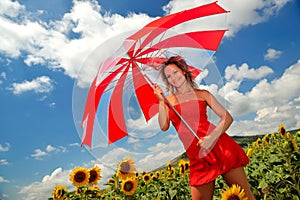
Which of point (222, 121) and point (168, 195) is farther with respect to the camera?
point (168, 195)

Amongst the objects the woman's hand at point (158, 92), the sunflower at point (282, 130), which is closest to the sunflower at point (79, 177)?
the woman's hand at point (158, 92)

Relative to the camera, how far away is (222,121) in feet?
9.91

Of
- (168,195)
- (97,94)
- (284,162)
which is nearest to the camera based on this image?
(97,94)

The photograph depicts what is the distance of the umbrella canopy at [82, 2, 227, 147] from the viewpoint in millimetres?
3201

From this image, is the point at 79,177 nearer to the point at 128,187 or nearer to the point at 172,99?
the point at 128,187

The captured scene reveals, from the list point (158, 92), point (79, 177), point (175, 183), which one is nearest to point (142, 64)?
point (158, 92)

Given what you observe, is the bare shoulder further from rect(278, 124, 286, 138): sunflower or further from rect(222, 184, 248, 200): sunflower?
rect(278, 124, 286, 138): sunflower

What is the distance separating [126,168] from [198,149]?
1410 millimetres

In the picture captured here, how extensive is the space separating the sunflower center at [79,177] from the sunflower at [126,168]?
0.42m

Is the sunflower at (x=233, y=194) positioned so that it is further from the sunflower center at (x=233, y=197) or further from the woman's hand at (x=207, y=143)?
the woman's hand at (x=207, y=143)

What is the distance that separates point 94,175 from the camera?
4.22m

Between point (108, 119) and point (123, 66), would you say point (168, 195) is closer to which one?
point (108, 119)

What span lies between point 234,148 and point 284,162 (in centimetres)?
168

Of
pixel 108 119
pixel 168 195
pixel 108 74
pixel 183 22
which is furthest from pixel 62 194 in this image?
pixel 183 22
